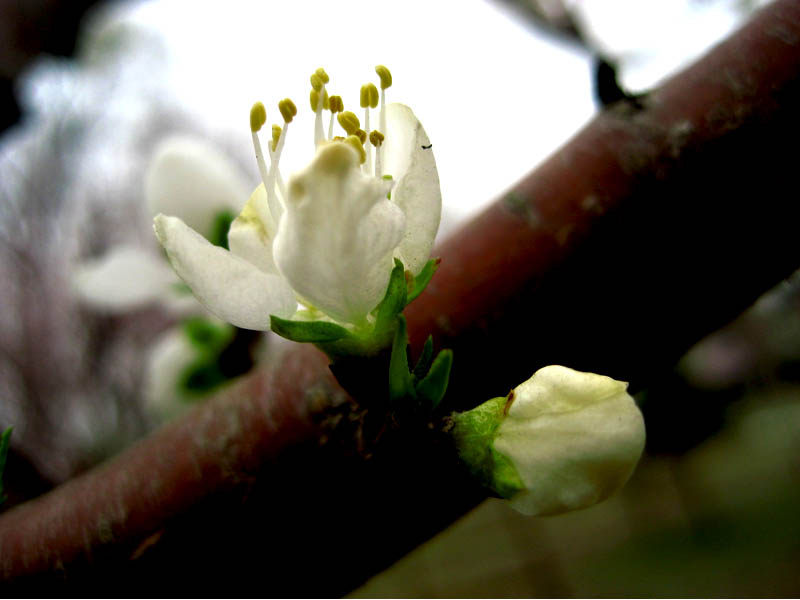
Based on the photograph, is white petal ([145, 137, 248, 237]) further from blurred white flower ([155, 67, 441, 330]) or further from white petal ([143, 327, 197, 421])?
blurred white flower ([155, 67, 441, 330])

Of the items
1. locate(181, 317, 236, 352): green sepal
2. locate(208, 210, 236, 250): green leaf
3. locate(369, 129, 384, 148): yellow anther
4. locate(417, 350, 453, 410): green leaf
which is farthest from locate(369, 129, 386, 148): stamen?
locate(181, 317, 236, 352): green sepal

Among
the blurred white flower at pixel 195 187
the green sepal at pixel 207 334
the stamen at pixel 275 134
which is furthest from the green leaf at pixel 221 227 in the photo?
the stamen at pixel 275 134

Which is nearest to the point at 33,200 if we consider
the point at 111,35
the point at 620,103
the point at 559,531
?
the point at 111,35

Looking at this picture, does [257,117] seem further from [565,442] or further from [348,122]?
[565,442]

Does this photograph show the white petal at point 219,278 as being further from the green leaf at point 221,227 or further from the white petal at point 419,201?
the green leaf at point 221,227

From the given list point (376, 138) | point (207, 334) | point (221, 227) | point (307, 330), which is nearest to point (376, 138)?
point (376, 138)

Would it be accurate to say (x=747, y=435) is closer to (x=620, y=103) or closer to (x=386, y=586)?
(x=386, y=586)
